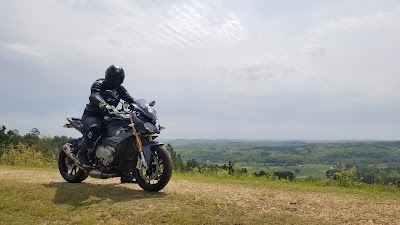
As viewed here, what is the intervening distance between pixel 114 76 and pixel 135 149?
5.95 feet

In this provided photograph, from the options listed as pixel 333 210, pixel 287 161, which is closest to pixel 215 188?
pixel 333 210

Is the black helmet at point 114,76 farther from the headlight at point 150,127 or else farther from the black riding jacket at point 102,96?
the headlight at point 150,127

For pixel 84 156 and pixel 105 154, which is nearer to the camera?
Result: pixel 105 154

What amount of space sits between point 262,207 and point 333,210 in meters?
1.22

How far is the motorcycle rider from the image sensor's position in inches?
360

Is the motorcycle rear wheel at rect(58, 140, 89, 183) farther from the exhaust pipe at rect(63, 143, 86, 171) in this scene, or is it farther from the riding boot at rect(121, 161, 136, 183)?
the riding boot at rect(121, 161, 136, 183)

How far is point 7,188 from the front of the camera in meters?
8.69

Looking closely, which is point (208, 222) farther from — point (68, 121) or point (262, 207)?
point (68, 121)

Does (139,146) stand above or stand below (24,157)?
above

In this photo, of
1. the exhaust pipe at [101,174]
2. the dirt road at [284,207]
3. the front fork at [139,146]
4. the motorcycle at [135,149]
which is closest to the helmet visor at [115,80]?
the motorcycle at [135,149]

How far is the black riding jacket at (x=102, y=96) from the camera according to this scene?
9302mm

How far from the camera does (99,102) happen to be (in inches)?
355

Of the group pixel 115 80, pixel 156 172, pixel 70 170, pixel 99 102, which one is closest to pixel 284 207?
pixel 156 172

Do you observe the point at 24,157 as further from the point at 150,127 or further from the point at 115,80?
the point at 150,127
